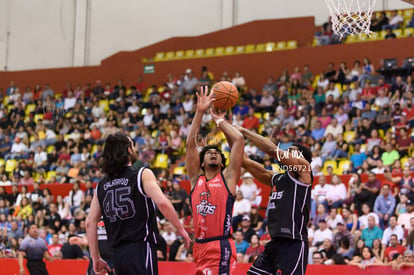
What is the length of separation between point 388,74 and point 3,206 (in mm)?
11750

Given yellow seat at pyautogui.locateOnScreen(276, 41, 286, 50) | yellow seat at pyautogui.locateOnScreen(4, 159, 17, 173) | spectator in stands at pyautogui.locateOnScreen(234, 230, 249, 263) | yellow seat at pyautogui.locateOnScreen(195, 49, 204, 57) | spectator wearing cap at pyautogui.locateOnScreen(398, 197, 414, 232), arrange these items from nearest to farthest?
1. spectator wearing cap at pyautogui.locateOnScreen(398, 197, 414, 232)
2. spectator in stands at pyautogui.locateOnScreen(234, 230, 249, 263)
3. yellow seat at pyautogui.locateOnScreen(4, 159, 17, 173)
4. yellow seat at pyautogui.locateOnScreen(276, 41, 286, 50)
5. yellow seat at pyautogui.locateOnScreen(195, 49, 204, 57)

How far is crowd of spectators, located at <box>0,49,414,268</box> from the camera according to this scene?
15.3m

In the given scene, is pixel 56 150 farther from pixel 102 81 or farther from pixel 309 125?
pixel 309 125

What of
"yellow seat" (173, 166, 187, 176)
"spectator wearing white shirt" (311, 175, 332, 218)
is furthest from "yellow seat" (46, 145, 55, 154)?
"spectator wearing white shirt" (311, 175, 332, 218)

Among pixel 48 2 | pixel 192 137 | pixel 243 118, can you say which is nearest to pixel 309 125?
pixel 243 118

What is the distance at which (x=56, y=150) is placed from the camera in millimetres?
24469

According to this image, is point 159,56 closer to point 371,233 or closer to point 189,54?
point 189,54

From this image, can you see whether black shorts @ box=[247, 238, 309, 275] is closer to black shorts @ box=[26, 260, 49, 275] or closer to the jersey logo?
the jersey logo

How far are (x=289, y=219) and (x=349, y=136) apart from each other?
11.6 meters

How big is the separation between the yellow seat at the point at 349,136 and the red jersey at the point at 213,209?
1149cm

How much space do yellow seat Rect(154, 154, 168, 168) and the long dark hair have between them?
15078mm

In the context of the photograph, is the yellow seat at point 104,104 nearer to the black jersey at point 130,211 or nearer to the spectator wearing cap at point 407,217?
A: the spectator wearing cap at point 407,217

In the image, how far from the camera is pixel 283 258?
316 inches

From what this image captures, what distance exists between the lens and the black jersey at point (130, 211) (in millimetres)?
6805
